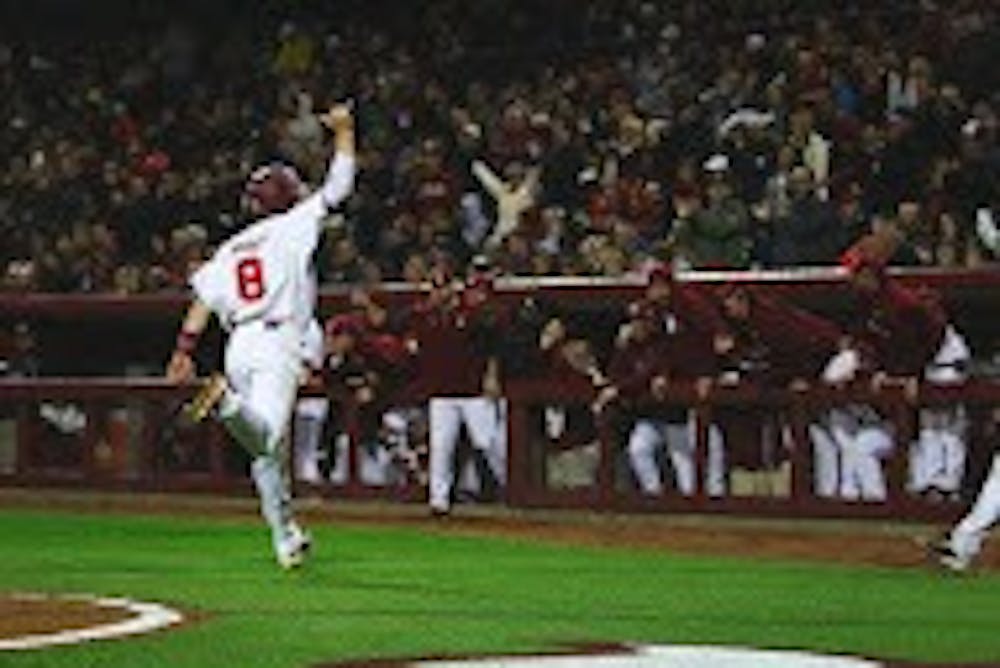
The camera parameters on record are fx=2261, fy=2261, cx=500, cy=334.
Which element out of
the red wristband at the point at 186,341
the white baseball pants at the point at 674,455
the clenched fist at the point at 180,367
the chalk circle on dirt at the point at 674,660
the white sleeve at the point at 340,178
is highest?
the white sleeve at the point at 340,178

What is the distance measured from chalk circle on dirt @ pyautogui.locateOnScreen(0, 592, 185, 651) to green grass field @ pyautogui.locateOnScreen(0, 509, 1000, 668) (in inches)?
5.9

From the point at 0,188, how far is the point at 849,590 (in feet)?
44.5

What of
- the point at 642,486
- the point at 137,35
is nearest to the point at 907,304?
the point at 642,486

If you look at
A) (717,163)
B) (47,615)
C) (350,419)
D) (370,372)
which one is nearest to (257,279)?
(47,615)

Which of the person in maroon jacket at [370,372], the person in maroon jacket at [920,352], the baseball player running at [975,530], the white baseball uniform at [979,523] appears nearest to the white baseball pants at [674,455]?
the person in maroon jacket at [920,352]

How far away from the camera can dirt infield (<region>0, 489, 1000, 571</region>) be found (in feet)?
41.6

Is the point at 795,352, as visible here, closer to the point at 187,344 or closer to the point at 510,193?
the point at 510,193

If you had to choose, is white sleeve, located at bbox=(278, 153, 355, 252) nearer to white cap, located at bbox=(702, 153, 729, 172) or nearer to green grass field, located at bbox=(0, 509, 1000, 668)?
green grass field, located at bbox=(0, 509, 1000, 668)

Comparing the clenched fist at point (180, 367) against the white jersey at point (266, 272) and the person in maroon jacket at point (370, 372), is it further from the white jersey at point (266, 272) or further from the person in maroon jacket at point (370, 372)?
the person in maroon jacket at point (370, 372)

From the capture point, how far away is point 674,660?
6.96 m

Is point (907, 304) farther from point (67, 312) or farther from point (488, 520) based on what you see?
point (67, 312)

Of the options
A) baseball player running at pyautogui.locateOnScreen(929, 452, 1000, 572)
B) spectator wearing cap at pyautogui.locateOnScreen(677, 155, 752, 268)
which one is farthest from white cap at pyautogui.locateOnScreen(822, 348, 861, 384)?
baseball player running at pyautogui.locateOnScreen(929, 452, 1000, 572)

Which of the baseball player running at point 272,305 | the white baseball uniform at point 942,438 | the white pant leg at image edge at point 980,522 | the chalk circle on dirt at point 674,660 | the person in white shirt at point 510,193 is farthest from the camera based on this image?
the person in white shirt at point 510,193

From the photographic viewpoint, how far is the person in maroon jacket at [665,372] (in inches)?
583
